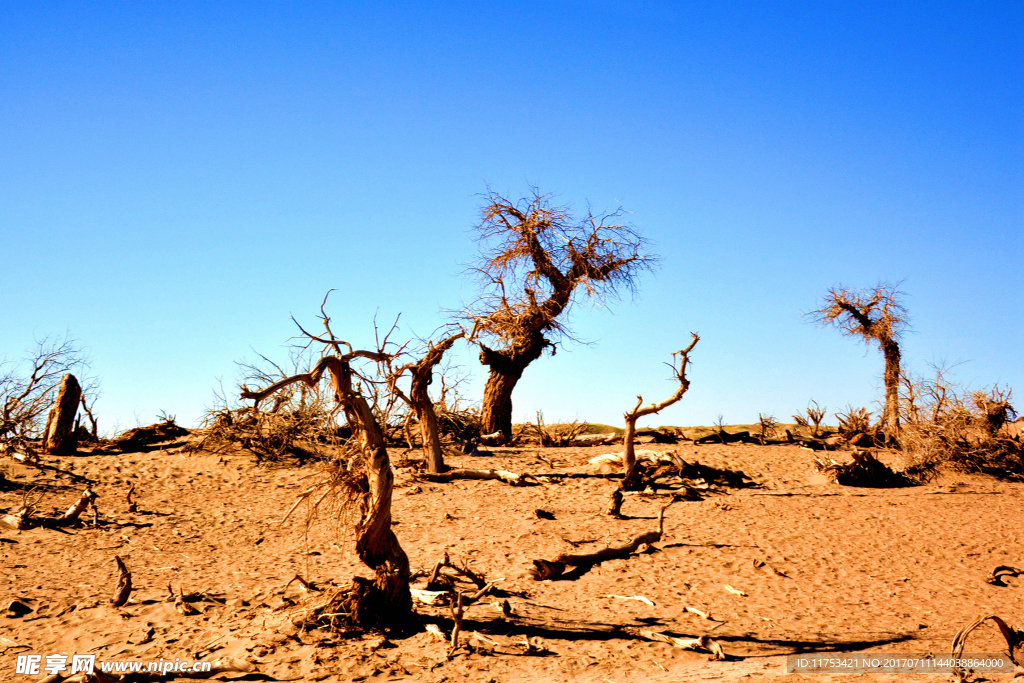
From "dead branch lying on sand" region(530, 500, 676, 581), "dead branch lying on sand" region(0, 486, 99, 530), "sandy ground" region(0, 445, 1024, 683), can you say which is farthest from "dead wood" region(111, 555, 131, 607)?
"dead branch lying on sand" region(530, 500, 676, 581)

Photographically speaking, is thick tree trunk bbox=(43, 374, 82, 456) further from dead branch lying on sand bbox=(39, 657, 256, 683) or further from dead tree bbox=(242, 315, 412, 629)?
dead tree bbox=(242, 315, 412, 629)

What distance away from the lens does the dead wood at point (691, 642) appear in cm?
769

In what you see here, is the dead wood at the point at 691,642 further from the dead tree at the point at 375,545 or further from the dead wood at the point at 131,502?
the dead wood at the point at 131,502

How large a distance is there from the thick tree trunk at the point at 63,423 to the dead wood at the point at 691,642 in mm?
13195

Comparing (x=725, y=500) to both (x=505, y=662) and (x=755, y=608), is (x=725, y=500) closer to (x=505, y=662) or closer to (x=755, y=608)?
(x=755, y=608)

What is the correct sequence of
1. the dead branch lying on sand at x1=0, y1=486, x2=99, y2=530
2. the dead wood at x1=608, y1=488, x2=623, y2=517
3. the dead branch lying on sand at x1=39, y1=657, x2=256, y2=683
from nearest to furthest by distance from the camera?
1. the dead branch lying on sand at x1=39, y1=657, x2=256, y2=683
2. the dead branch lying on sand at x1=0, y1=486, x2=99, y2=530
3. the dead wood at x1=608, y1=488, x2=623, y2=517

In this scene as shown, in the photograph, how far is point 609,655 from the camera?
303 inches

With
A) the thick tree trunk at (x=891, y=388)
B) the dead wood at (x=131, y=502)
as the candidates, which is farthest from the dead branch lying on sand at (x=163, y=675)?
the thick tree trunk at (x=891, y=388)

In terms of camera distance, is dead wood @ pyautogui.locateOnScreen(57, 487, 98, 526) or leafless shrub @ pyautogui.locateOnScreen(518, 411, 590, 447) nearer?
dead wood @ pyautogui.locateOnScreen(57, 487, 98, 526)

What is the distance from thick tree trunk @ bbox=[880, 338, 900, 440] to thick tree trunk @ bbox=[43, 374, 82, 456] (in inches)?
721

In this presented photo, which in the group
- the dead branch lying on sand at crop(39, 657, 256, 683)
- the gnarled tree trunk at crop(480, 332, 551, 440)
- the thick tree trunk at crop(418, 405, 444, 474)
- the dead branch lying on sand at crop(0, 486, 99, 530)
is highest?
the gnarled tree trunk at crop(480, 332, 551, 440)

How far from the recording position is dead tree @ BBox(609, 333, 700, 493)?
527 inches

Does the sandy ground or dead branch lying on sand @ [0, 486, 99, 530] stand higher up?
dead branch lying on sand @ [0, 486, 99, 530]

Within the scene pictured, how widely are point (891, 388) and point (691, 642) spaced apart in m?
14.9
